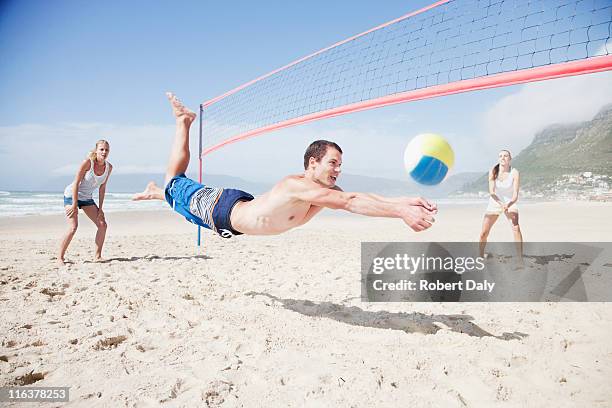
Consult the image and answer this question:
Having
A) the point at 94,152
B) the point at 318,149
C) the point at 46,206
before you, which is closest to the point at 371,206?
the point at 318,149

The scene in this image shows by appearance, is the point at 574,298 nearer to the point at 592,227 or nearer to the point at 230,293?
the point at 230,293

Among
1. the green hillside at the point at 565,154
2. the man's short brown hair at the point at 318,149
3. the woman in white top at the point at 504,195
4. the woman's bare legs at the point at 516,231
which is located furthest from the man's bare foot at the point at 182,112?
the green hillside at the point at 565,154

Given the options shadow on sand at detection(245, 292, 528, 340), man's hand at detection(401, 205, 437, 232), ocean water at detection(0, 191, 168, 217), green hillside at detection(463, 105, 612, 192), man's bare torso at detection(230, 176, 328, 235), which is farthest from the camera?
green hillside at detection(463, 105, 612, 192)

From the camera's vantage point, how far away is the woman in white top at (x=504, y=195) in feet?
15.4

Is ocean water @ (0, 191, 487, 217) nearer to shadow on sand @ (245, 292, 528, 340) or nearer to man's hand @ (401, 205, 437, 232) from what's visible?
shadow on sand @ (245, 292, 528, 340)

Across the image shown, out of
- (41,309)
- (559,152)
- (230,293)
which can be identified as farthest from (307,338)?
(559,152)

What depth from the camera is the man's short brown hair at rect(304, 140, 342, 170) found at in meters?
2.48

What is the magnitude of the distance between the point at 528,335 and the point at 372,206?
60.3 inches

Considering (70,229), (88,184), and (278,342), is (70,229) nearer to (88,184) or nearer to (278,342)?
(88,184)

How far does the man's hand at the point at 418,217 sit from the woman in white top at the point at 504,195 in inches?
123

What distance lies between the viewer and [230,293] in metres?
3.74

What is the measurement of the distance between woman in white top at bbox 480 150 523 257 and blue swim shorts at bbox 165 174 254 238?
3.10 metres

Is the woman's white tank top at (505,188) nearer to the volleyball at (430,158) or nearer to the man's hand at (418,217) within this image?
the volleyball at (430,158)

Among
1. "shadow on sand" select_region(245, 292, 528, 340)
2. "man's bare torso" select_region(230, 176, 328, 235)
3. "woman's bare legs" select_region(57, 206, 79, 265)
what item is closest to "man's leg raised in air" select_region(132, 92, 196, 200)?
"man's bare torso" select_region(230, 176, 328, 235)
